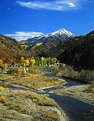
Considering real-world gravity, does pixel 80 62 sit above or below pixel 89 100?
above

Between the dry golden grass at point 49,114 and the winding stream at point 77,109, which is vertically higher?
the dry golden grass at point 49,114

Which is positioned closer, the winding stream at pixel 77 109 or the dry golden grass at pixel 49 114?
the dry golden grass at pixel 49 114

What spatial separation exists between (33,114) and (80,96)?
Result: 31.3 m

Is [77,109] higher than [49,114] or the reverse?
the reverse

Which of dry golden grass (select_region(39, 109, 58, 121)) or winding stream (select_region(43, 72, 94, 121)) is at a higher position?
dry golden grass (select_region(39, 109, 58, 121))

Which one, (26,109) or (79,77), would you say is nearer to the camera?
(26,109)

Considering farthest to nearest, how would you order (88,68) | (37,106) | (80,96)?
1. (88,68)
2. (80,96)
3. (37,106)

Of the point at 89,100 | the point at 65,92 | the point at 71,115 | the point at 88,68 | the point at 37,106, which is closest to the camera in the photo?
the point at 71,115

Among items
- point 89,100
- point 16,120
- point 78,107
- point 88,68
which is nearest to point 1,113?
point 16,120

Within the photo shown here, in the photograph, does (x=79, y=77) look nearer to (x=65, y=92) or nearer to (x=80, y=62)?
(x=80, y=62)

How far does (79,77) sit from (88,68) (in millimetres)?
6164

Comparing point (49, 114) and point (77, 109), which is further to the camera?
point (77, 109)

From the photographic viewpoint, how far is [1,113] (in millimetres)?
50875

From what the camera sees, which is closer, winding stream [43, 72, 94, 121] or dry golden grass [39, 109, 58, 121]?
dry golden grass [39, 109, 58, 121]
